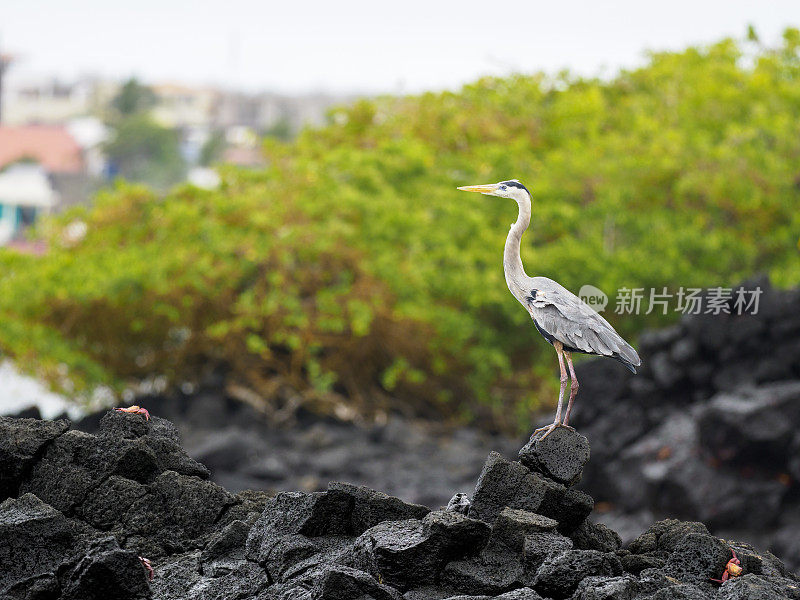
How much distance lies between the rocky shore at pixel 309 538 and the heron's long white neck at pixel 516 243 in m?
0.88

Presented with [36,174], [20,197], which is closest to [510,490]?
[20,197]

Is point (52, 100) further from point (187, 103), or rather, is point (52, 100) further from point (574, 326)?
point (574, 326)

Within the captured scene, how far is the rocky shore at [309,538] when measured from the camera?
396 centimetres

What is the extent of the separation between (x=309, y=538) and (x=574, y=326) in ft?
4.69

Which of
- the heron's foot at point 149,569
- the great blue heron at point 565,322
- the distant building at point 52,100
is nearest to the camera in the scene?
the great blue heron at point 565,322

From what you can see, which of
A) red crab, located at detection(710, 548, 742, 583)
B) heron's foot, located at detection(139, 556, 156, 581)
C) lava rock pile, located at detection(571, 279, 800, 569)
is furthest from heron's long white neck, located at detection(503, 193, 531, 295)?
lava rock pile, located at detection(571, 279, 800, 569)

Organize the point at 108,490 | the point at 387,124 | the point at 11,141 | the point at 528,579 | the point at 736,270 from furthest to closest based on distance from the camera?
the point at 11,141 < the point at 387,124 < the point at 736,270 < the point at 108,490 < the point at 528,579

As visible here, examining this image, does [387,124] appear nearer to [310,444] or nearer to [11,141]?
[310,444]

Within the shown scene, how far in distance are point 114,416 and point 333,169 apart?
12.0 metres

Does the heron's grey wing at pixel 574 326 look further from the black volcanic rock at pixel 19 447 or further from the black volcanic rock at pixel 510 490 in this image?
the black volcanic rock at pixel 19 447

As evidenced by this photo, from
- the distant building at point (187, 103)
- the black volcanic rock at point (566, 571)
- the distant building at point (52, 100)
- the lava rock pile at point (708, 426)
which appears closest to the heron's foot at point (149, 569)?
the black volcanic rock at point (566, 571)

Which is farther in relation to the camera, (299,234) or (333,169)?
(333,169)

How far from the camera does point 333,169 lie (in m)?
16.5

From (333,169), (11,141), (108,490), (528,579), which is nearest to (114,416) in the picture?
(108,490)
